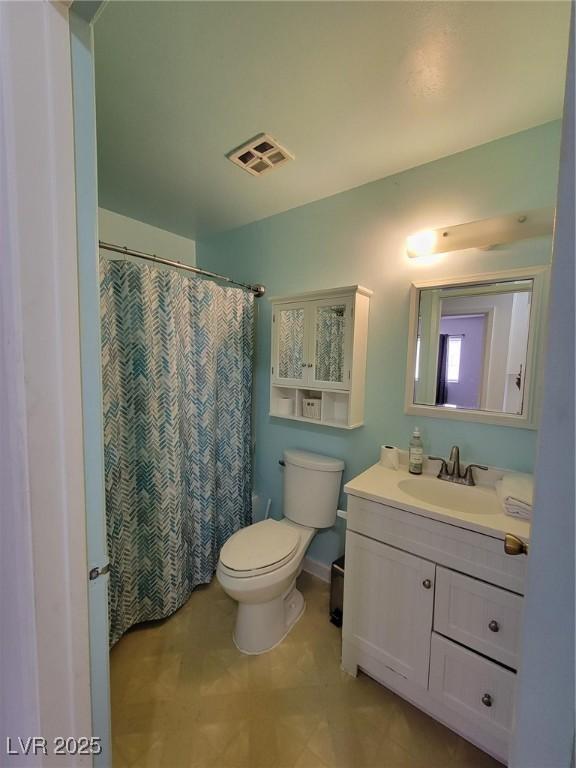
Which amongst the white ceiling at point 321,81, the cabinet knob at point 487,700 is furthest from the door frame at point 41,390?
the cabinet knob at point 487,700

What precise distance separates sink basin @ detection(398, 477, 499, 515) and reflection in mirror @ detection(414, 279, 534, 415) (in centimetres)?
36

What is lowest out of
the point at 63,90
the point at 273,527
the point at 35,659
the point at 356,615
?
the point at 356,615

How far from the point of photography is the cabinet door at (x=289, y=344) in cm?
179

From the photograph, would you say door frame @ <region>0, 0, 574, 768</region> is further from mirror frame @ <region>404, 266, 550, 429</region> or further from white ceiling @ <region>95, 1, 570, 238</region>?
mirror frame @ <region>404, 266, 550, 429</region>

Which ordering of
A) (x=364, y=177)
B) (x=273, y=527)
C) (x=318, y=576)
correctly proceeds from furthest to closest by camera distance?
1. (x=318, y=576)
2. (x=273, y=527)
3. (x=364, y=177)

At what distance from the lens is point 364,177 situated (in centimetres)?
159

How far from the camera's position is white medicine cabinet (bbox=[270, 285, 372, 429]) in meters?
1.62

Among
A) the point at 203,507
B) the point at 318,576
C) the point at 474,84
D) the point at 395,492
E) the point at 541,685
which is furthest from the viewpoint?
the point at 318,576

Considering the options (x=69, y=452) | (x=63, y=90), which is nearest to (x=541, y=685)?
(x=69, y=452)

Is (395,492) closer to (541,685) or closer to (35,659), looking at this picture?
(541,685)

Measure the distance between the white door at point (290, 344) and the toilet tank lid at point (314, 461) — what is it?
431 millimetres

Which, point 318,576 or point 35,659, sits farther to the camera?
point 318,576

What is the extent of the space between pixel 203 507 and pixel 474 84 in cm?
222

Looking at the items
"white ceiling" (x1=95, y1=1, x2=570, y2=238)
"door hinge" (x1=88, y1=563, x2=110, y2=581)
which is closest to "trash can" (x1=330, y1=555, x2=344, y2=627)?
"door hinge" (x1=88, y1=563, x2=110, y2=581)
